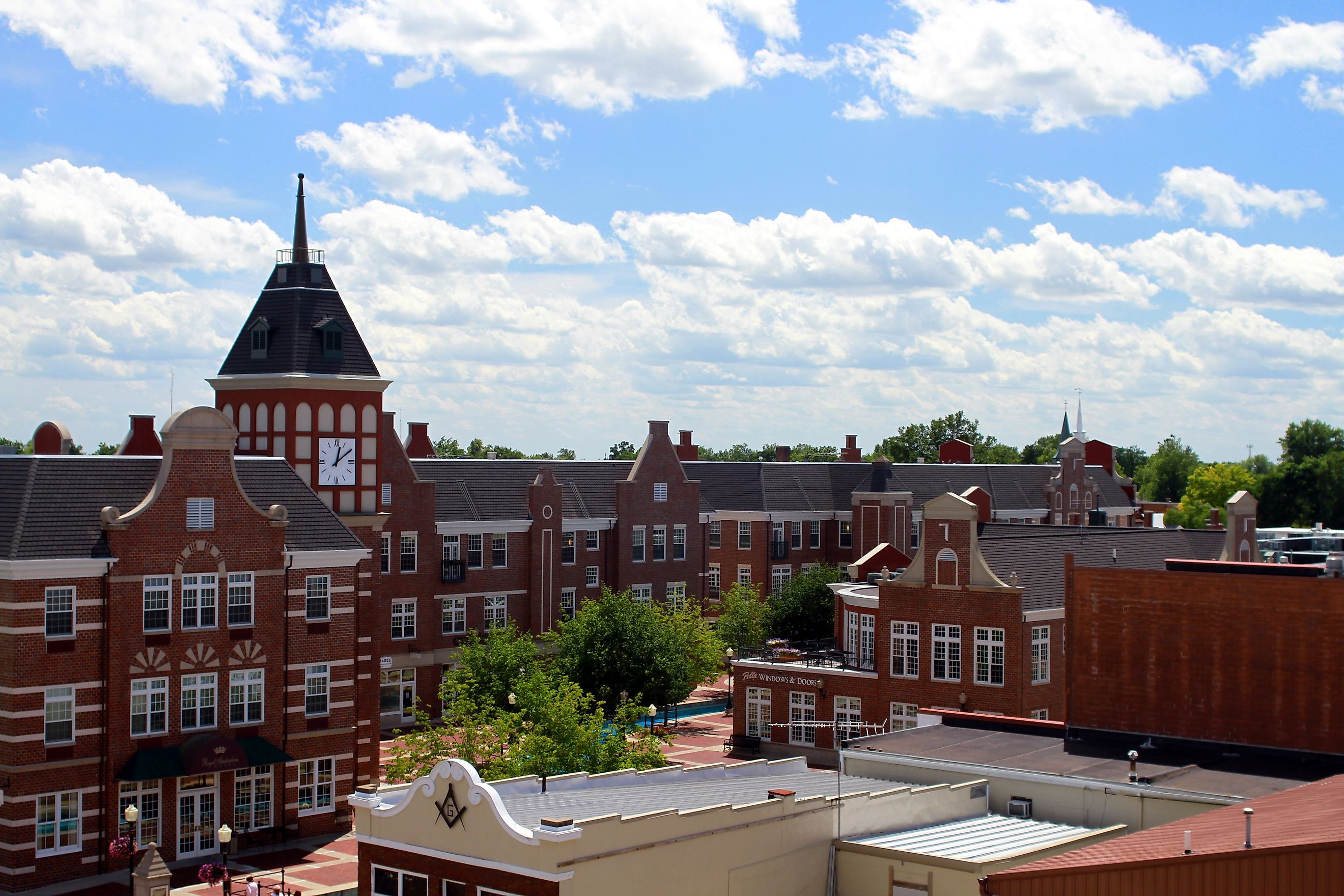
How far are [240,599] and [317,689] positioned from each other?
419 cm

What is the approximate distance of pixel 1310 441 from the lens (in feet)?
519

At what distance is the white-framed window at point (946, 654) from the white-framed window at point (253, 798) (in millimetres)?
24507

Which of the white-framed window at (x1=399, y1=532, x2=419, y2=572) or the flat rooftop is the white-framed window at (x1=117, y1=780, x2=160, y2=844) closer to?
the flat rooftop

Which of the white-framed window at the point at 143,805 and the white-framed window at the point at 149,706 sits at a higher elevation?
the white-framed window at the point at 149,706

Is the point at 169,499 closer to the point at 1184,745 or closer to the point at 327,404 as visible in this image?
the point at 327,404

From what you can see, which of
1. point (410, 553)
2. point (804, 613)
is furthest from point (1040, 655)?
point (410, 553)

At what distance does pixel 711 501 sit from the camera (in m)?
90.5

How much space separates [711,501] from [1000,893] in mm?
69483

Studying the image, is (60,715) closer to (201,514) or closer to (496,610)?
(201,514)

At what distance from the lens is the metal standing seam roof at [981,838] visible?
95.1ft

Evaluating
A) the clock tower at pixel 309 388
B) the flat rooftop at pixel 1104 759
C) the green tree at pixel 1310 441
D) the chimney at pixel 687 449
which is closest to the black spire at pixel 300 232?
the clock tower at pixel 309 388

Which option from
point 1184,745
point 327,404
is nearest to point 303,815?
point 327,404

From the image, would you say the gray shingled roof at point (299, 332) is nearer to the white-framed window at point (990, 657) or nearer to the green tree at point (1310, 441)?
the white-framed window at point (990, 657)

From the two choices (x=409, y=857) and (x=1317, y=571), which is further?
(x=1317, y=571)
